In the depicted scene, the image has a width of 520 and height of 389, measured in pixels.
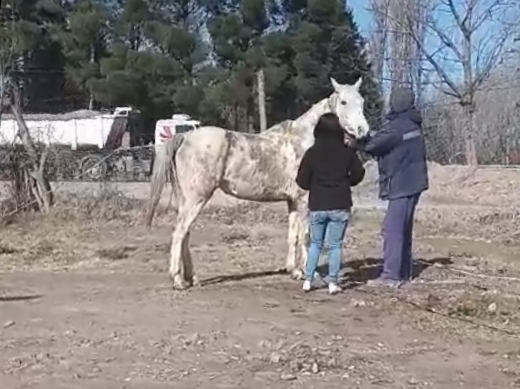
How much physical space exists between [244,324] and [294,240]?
2.47 metres

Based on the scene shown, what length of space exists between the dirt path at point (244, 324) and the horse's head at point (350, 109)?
1.55m

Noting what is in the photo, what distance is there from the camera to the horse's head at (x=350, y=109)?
9141 millimetres

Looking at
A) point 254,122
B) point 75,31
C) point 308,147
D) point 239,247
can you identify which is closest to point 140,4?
point 75,31

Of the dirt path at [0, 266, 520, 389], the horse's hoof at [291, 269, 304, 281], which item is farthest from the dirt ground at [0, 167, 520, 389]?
the horse's hoof at [291, 269, 304, 281]

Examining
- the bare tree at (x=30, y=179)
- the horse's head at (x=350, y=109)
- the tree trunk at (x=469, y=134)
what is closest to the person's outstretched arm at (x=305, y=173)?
the horse's head at (x=350, y=109)

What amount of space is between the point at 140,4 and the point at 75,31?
2988 mm

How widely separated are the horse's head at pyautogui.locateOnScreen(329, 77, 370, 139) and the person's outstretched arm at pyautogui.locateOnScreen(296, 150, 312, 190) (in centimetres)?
49

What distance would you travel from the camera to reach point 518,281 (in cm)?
1007

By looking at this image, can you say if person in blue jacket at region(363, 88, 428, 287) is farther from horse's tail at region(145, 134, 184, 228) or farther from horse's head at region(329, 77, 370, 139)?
horse's tail at region(145, 134, 184, 228)

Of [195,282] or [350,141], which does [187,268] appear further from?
[350,141]

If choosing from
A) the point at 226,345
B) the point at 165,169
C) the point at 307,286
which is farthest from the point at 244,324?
the point at 165,169

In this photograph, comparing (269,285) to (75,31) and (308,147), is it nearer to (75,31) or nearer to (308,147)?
(308,147)

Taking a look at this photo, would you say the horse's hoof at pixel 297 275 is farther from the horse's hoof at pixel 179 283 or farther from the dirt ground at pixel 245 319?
the horse's hoof at pixel 179 283

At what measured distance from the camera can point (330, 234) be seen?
29.6ft
